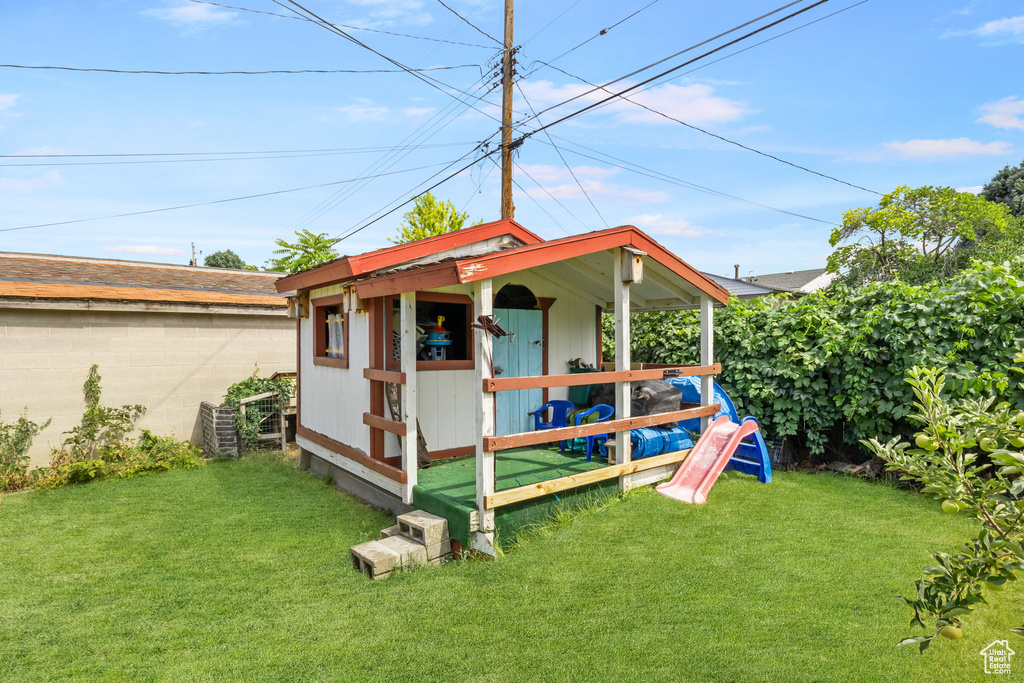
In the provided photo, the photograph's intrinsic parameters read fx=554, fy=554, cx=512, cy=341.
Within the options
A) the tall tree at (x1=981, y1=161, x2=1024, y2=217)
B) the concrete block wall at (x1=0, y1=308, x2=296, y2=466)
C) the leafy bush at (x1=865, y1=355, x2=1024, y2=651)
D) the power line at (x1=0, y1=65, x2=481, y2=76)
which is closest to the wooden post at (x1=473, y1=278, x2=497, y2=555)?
the leafy bush at (x1=865, y1=355, x2=1024, y2=651)

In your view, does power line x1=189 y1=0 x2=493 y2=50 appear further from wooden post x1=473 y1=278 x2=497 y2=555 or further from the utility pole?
→ wooden post x1=473 y1=278 x2=497 y2=555

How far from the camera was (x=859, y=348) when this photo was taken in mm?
6160

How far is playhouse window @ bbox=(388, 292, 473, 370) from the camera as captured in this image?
19.0ft

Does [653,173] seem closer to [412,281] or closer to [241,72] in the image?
[241,72]

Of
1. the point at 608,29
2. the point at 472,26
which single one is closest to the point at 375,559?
the point at 608,29

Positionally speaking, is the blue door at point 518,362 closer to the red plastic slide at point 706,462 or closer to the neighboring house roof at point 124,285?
the red plastic slide at point 706,462

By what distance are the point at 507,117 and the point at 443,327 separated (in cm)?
576

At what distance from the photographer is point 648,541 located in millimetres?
4469

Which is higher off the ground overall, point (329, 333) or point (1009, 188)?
point (1009, 188)

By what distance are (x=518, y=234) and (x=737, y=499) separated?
141 inches

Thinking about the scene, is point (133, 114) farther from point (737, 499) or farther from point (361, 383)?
point (737, 499)

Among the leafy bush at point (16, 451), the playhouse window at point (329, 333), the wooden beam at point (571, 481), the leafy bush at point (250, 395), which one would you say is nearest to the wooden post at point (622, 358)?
the wooden beam at point (571, 481)

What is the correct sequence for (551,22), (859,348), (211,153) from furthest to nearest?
(211,153), (551,22), (859,348)

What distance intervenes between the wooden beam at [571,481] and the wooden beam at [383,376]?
130cm
